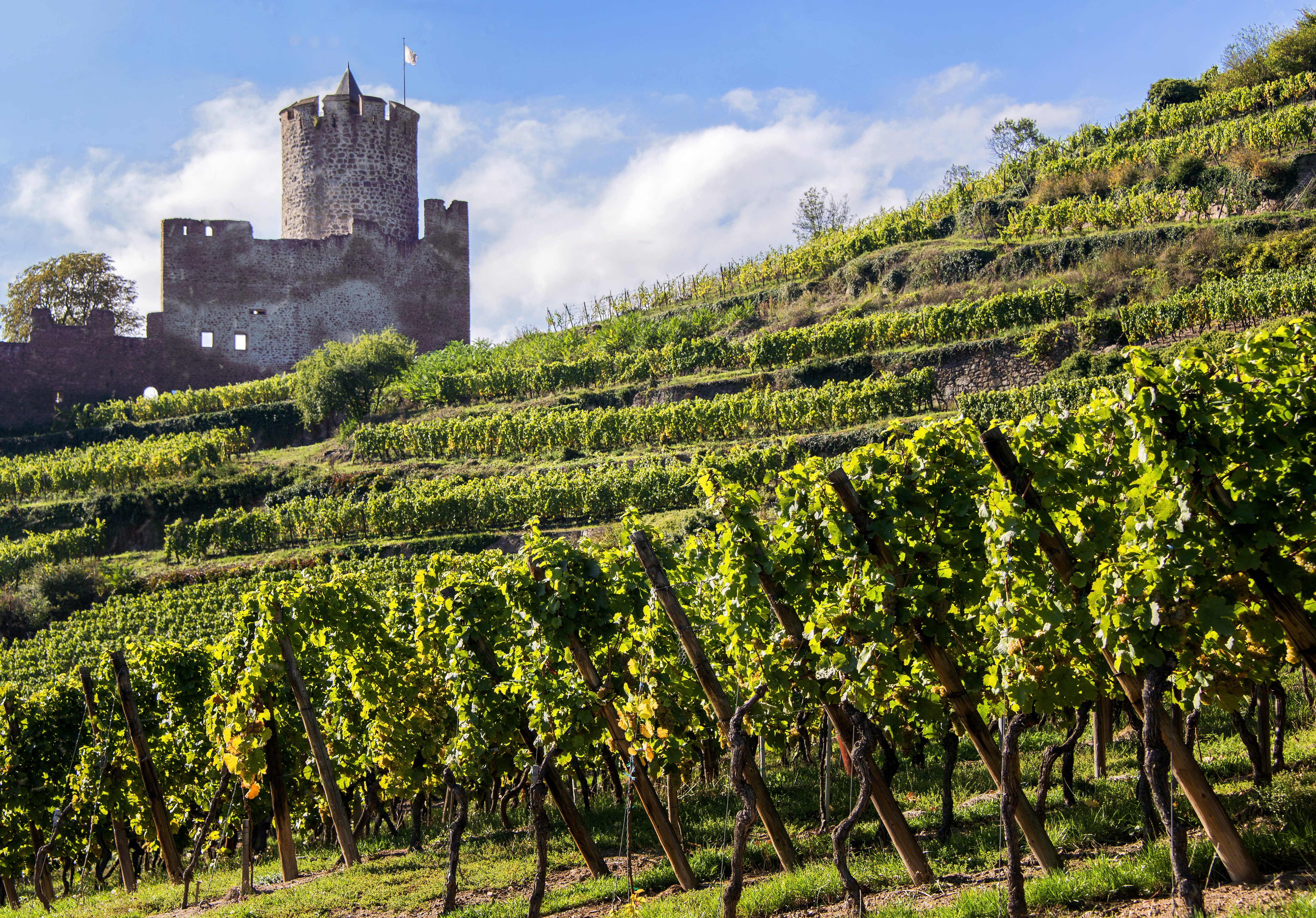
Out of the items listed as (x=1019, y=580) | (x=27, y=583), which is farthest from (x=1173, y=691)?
(x=27, y=583)

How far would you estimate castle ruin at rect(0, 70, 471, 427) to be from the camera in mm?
36656

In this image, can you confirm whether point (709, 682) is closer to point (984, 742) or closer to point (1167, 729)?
point (984, 742)

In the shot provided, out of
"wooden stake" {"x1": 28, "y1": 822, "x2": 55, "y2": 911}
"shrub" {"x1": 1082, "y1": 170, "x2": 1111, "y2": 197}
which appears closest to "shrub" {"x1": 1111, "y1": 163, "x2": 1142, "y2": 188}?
"shrub" {"x1": 1082, "y1": 170, "x2": 1111, "y2": 197}

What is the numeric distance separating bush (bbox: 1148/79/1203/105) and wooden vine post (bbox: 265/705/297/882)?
37104 mm

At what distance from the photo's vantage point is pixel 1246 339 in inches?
186

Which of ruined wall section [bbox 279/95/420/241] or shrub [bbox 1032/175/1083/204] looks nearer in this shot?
shrub [bbox 1032/175/1083/204]

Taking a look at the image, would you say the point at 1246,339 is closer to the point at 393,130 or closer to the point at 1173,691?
the point at 1173,691

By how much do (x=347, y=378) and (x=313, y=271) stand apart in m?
10.1

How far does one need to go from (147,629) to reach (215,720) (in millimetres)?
11022

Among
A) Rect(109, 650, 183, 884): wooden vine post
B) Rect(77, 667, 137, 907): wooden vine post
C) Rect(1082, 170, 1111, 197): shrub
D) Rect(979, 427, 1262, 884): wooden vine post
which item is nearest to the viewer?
Rect(979, 427, 1262, 884): wooden vine post

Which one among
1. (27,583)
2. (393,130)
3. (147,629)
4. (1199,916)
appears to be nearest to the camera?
(1199,916)

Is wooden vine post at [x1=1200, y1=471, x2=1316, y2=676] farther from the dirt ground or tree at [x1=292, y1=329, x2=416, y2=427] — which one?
tree at [x1=292, y1=329, x2=416, y2=427]

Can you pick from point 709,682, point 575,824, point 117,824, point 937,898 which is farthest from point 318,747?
point 937,898

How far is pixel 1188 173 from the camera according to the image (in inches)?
1091
